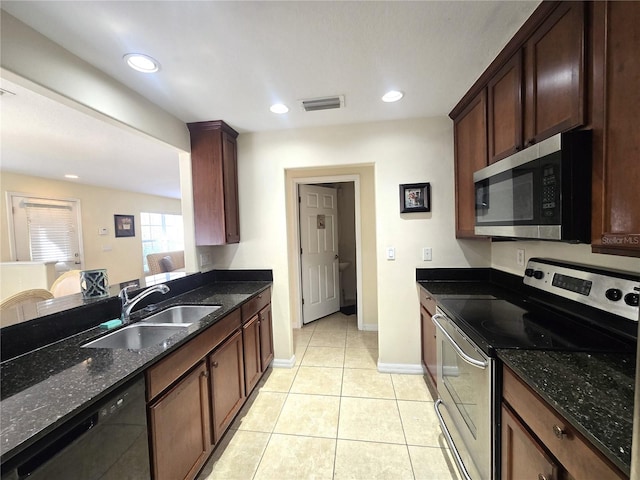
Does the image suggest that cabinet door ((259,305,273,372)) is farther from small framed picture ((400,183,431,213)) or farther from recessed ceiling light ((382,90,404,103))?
recessed ceiling light ((382,90,404,103))

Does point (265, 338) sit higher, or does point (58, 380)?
point (58, 380)

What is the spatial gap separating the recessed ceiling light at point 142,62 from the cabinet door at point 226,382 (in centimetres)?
173

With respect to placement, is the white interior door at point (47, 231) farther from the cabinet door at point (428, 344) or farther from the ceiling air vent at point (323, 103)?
the cabinet door at point (428, 344)

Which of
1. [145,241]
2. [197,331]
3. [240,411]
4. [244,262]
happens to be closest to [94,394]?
[197,331]

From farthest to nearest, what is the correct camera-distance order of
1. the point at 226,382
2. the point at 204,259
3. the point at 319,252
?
the point at 319,252, the point at 204,259, the point at 226,382

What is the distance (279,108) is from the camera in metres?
2.07

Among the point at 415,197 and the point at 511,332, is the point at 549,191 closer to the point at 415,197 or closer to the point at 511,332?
the point at 511,332

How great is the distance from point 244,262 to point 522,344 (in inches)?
89.4

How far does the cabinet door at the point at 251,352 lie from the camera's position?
2.05 meters

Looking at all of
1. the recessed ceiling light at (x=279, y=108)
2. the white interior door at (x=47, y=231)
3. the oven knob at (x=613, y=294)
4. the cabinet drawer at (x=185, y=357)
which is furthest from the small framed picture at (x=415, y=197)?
the white interior door at (x=47, y=231)

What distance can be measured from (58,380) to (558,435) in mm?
1686

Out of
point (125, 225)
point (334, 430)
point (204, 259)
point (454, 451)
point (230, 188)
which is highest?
point (230, 188)

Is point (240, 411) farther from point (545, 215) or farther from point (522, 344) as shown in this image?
point (545, 215)

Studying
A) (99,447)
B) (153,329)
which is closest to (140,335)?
(153,329)
